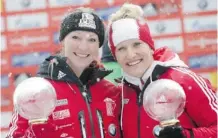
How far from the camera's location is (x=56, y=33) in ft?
26.9

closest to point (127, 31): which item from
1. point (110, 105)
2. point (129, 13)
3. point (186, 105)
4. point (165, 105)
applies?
point (129, 13)

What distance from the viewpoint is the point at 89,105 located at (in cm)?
272

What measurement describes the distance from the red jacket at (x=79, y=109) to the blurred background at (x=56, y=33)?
17.0 ft

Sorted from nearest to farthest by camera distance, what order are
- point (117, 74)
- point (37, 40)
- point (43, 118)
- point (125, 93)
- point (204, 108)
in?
point (43, 118), point (204, 108), point (125, 93), point (117, 74), point (37, 40)

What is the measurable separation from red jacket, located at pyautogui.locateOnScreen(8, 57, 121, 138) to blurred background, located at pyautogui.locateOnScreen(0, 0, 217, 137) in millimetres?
5194

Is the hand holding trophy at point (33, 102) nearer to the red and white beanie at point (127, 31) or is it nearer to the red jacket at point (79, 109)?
the red jacket at point (79, 109)

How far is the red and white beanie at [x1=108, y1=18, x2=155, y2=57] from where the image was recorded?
2.74 meters

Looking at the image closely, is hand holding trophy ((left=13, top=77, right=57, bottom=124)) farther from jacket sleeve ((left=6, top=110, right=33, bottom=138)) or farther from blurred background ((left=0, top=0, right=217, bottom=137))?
blurred background ((left=0, top=0, right=217, bottom=137))

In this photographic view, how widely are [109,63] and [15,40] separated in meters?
4.31

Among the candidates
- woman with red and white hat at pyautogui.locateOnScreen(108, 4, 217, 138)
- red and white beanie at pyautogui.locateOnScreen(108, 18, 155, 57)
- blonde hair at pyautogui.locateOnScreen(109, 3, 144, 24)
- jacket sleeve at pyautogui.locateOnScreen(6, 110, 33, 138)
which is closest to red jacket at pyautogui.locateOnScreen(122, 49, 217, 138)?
woman with red and white hat at pyautogui.locateOnScreen(108, 4, 217, 138)

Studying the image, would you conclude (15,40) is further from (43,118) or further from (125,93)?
(43,118)

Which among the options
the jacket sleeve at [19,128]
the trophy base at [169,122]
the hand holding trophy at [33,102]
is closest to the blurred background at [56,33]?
the jacket sleeve at [19,128]

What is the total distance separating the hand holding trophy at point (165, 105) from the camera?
2.13 m

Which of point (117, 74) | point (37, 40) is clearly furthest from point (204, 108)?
point (37, 40)
